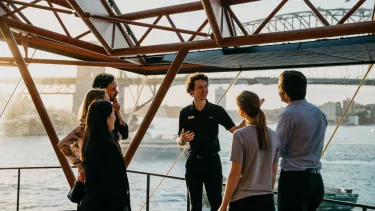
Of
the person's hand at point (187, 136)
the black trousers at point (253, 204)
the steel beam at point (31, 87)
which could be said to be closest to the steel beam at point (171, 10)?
the steel beam at point (31, 87)

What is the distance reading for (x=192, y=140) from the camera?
12.9 feet

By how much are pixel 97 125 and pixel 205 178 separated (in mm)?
1590

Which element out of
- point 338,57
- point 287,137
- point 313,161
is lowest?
point 313,161

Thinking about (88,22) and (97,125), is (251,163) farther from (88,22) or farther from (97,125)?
(88,22)

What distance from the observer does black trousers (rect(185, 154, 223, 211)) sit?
3791 mm

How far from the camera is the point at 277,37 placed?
15.0 ft

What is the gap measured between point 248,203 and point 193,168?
138cm

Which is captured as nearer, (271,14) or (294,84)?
(294,84)

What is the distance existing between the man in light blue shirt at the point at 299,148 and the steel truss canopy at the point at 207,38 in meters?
1.74

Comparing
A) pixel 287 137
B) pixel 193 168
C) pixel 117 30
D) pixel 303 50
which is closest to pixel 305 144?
pixel 287 137

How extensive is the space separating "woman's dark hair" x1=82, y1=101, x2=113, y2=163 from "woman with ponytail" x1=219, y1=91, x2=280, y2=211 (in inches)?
34.7

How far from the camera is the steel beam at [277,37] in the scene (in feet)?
13.3

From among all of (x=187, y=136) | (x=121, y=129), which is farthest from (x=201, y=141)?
(x=121, y=129)

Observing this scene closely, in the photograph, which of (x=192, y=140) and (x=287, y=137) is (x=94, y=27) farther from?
(x=287, y=137)
